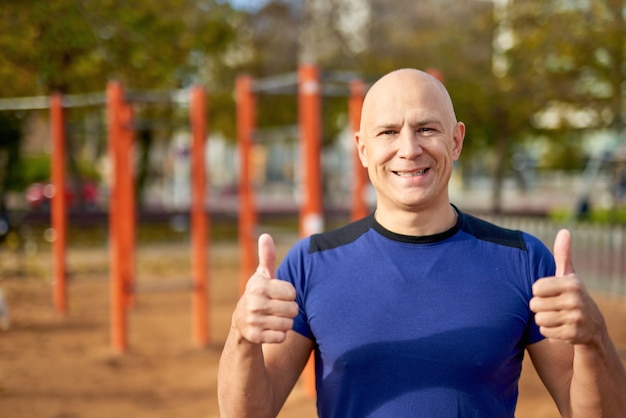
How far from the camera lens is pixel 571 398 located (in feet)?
5.88

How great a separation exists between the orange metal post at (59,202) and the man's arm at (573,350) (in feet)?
26.1

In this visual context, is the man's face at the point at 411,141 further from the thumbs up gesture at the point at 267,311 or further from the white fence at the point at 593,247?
the white fence at the point at 593,247

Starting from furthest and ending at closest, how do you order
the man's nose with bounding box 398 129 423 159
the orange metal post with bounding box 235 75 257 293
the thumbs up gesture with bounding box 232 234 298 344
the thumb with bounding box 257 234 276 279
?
the orange metal post with bounding box 235 75 257 293 → the man's nose with bounding box 398 129 423 159 → the thumb with bounding box 257 234 276 279 → the thumbs up gesture with bounding box 232 234 298 344

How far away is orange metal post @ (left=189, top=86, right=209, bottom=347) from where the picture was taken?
7.41m

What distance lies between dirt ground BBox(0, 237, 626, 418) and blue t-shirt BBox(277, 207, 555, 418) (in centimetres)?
366

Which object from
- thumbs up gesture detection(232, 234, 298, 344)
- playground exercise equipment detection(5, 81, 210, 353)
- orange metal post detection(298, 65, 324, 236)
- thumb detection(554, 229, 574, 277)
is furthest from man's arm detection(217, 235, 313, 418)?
playground exercise equipment detection(5, 81, 210, 353)

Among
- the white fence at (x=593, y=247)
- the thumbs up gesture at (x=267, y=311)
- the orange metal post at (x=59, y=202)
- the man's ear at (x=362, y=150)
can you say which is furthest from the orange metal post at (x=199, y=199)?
the thumbs up gesture at (x=267, y=311)

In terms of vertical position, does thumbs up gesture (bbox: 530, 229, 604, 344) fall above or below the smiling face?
below

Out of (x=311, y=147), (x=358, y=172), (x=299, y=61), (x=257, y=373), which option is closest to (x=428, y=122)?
(x=257, y=373)

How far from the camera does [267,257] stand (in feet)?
5.92

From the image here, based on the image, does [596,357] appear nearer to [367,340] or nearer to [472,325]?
[472,325]

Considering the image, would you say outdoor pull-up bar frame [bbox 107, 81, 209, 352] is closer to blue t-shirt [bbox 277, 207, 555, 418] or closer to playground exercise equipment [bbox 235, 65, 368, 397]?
playground exercise equipment [bbox 235, 65, 368, 397]

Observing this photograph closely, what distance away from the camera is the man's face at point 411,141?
1919 mm

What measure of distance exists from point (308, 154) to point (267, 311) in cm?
420
